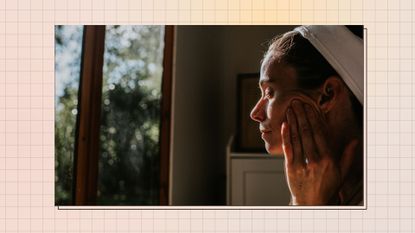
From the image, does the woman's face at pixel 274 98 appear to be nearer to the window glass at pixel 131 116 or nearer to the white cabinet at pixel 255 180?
the white cabinet at pixel 255 180

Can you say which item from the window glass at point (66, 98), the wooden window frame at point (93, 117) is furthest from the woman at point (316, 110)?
the window glass at point (66, 98)

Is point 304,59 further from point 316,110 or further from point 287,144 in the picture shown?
point 287,144

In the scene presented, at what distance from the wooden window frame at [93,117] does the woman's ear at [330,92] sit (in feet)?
1.66

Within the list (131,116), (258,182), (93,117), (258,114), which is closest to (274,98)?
(258,114)

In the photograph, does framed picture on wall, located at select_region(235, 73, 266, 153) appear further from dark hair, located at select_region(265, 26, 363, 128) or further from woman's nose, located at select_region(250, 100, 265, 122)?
dark hair, located at select_region(265, 26, 363, 128)

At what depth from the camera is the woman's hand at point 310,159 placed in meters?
1.50

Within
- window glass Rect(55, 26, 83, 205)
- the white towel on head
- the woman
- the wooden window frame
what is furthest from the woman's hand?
window glass Rect(55, 26, 83, 205)

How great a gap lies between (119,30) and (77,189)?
0.55 meters

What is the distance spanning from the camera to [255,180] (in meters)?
1.51

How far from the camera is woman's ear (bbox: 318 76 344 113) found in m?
1.49

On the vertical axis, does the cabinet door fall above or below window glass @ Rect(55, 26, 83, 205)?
below

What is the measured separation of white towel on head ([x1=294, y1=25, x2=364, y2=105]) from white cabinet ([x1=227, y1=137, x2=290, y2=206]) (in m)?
0.34

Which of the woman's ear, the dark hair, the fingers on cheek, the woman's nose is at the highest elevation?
the dark hair
